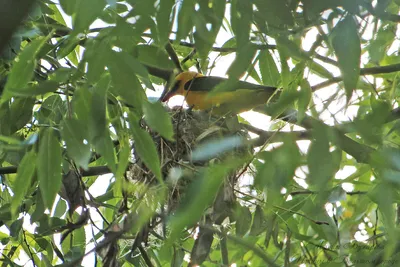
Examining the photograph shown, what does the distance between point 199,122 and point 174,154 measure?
726 millimetres

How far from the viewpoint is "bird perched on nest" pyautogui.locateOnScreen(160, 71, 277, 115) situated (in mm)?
3393

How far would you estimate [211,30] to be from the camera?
1.76m

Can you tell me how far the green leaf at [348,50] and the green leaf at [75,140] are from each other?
0.73 meters

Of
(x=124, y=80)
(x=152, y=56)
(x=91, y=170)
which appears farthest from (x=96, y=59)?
(x=91, y=170)

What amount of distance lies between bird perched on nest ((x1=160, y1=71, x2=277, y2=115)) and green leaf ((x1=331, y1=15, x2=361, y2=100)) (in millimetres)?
1334

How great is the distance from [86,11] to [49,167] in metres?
0.62

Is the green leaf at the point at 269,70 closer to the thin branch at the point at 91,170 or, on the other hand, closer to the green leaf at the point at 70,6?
the thin branch at the point at 91,170

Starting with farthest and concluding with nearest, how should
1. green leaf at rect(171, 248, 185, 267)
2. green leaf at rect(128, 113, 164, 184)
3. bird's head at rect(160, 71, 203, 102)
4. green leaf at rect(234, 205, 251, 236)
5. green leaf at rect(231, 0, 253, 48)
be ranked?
bird's head at rect(160, 71, 203, 102) → green leaf at rect(171, 248, 185, 267) → green leaf at rect(234, 205, 251, 236) → green leaf at rect(128, 113, 164, 184) → green leaf at rect(231, 0, 253, 48)

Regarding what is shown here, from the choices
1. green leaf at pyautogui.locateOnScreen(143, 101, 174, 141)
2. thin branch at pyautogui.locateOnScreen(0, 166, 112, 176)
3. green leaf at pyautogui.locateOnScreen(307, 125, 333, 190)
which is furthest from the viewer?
thin branch at pyautogui.locateOnScreen(0, 166, 112, 176)

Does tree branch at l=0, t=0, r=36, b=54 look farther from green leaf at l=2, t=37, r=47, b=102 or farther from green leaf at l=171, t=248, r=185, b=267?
green leaf at l=171, t=248, r=185, b=267

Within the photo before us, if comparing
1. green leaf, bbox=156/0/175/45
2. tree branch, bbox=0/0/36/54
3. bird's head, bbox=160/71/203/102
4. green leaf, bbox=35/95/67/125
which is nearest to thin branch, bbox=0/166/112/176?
green leaf, bbox=35/95/67/125

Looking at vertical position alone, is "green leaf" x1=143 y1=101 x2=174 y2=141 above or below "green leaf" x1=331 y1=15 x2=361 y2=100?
above

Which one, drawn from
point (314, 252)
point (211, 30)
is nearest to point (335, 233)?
point (314, 252)

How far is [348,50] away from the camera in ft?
4.71
